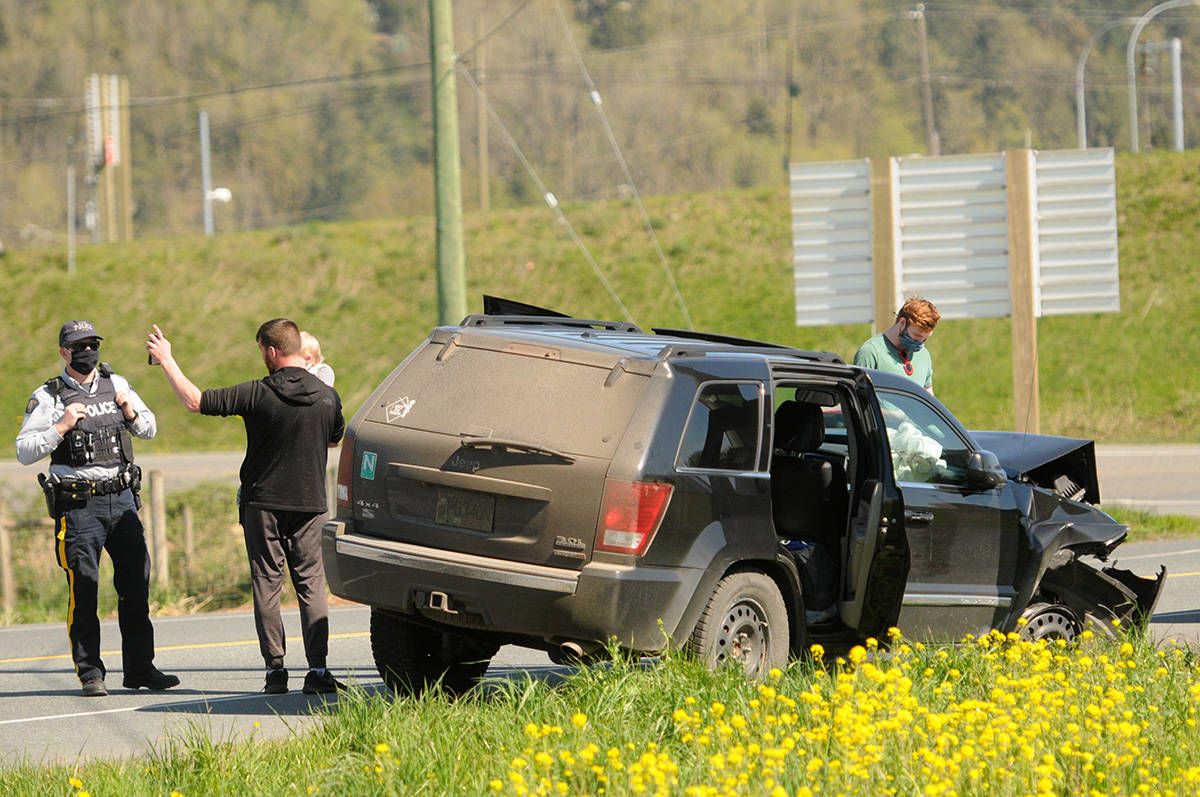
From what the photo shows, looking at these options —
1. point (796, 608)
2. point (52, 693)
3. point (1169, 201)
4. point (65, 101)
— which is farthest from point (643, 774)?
point (65, 101)

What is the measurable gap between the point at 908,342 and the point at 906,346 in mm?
34

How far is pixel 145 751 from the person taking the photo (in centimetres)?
676

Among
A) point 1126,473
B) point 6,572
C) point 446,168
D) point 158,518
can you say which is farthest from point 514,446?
point 1126,473

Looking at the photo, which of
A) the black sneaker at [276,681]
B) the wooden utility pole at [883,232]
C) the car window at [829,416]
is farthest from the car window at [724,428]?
the wooden utility pole at [883,232]

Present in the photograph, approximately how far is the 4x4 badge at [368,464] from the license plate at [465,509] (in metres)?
0.39

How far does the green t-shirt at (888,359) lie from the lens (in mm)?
9695

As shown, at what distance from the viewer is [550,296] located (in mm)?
40781

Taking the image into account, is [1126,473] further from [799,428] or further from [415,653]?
[415,653]

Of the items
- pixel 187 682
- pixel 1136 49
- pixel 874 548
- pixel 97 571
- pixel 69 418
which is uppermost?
pixel 1136 49

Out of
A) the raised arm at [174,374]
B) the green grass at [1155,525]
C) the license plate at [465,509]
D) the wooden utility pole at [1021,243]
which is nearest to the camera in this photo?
the license plate at [465,509]

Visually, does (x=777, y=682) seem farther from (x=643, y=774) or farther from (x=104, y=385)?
(x=104, y=385)

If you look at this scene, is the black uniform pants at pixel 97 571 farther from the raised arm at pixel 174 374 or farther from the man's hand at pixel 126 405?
the raised arm at pixel 174 374

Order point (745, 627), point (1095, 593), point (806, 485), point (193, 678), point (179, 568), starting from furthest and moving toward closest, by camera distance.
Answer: point (179, 568) → point (193, 678) → point (1095, 593) → point (806, 485) → point (745, 627)

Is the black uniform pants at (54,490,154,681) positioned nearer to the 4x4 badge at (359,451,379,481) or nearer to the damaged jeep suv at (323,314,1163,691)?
the damaged jeep suv at (323,314,1163,691)
